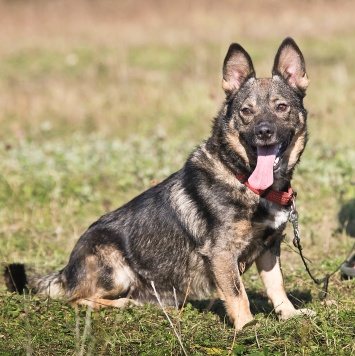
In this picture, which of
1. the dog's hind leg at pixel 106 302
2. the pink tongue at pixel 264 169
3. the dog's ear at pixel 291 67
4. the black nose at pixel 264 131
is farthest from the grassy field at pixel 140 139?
the dog's ear at pixel 291 67

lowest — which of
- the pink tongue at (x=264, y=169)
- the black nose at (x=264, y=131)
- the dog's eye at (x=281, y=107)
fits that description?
the pink tongue at (x=264, y=169)

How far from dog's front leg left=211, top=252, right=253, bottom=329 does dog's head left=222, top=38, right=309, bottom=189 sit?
572 mm

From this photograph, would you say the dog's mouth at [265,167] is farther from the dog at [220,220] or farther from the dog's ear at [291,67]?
the dog's ear at [291,67]

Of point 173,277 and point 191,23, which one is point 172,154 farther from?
point 191,23

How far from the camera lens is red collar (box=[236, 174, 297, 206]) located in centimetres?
483

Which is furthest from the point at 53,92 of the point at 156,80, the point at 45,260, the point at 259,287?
the point at 259,287

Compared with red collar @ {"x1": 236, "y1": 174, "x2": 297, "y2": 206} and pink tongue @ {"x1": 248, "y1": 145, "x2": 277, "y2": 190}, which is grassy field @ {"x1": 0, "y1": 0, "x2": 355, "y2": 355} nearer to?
red collar @ {"x1": 236, "y1": 174, "x2": 297, "y2": 206}

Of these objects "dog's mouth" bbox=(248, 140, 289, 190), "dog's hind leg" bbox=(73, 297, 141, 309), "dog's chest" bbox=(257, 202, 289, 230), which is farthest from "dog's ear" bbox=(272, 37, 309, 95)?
"dog's hind leg" bbox=(73, 297, 141, 309)

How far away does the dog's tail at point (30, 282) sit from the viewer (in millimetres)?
5375

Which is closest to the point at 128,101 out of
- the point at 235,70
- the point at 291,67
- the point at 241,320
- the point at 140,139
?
the point at 140,139

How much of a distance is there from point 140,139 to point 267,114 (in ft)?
19.0

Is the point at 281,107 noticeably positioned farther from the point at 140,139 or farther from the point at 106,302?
the point at 140,139

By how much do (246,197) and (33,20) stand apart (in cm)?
2043

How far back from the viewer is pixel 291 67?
5.18 m
